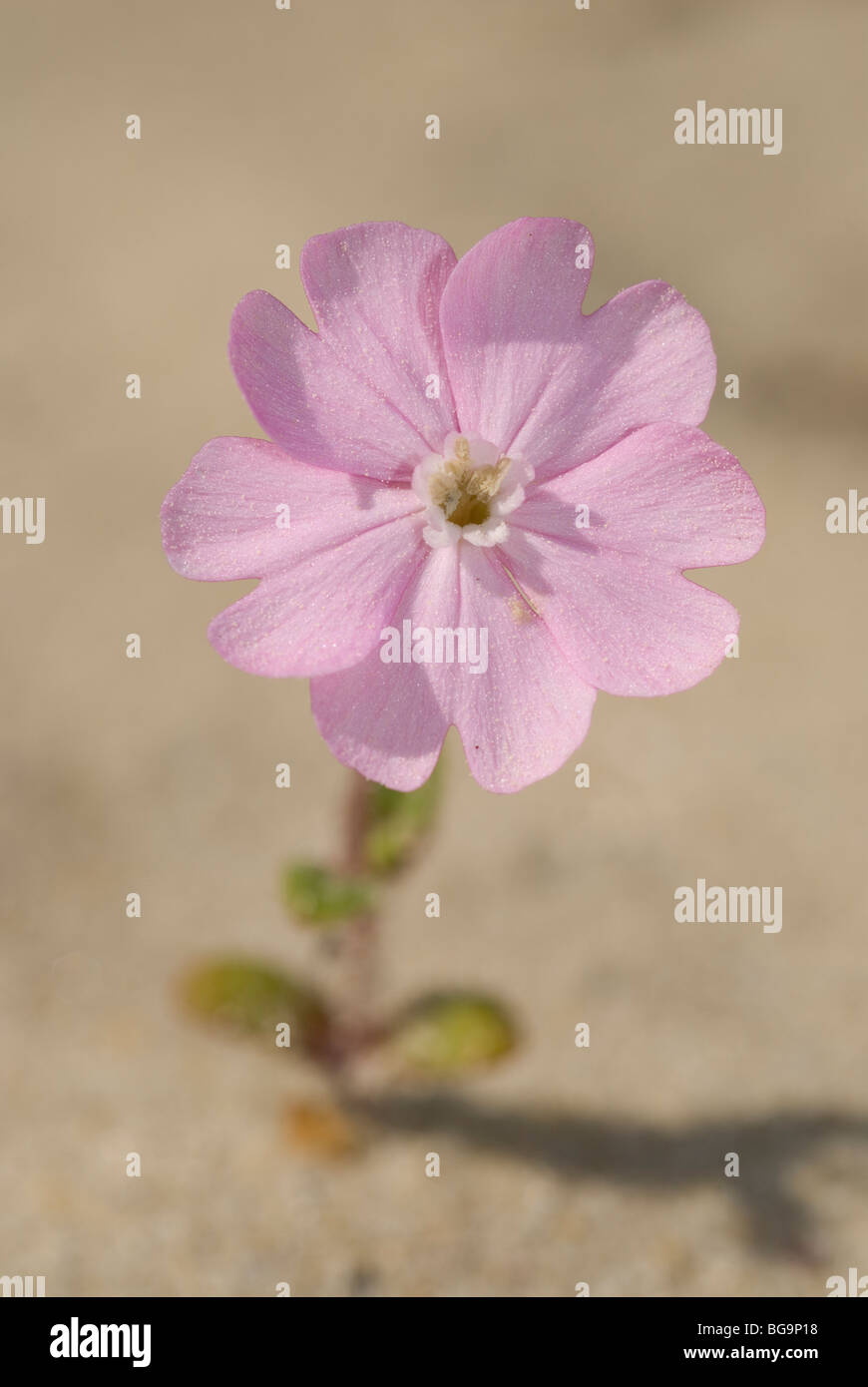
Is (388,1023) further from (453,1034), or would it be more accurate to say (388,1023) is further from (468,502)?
(468,502)

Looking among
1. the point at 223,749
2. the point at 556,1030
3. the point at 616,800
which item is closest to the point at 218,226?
the point at 223,749

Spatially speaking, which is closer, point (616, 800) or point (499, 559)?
point (499, 559)

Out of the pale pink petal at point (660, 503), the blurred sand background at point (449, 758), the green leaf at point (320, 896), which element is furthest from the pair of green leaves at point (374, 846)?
the pale pink petal at point (660, 503)

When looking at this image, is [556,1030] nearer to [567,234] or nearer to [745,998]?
[745,998]

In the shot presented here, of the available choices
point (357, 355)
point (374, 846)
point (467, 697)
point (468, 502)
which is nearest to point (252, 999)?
point (374, 846)

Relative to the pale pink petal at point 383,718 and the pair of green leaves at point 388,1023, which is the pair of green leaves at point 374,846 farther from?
the pale pink petal at point 383,718

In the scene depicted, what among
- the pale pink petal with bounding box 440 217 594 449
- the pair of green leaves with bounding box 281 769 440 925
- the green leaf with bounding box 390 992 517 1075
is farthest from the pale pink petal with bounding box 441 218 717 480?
the green leaf with bounding box 390 992 517 1075

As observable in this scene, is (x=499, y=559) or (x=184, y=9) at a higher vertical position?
(x=184, y=9)

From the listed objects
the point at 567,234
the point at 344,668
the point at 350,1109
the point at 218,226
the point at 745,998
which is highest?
the point at 218,226
